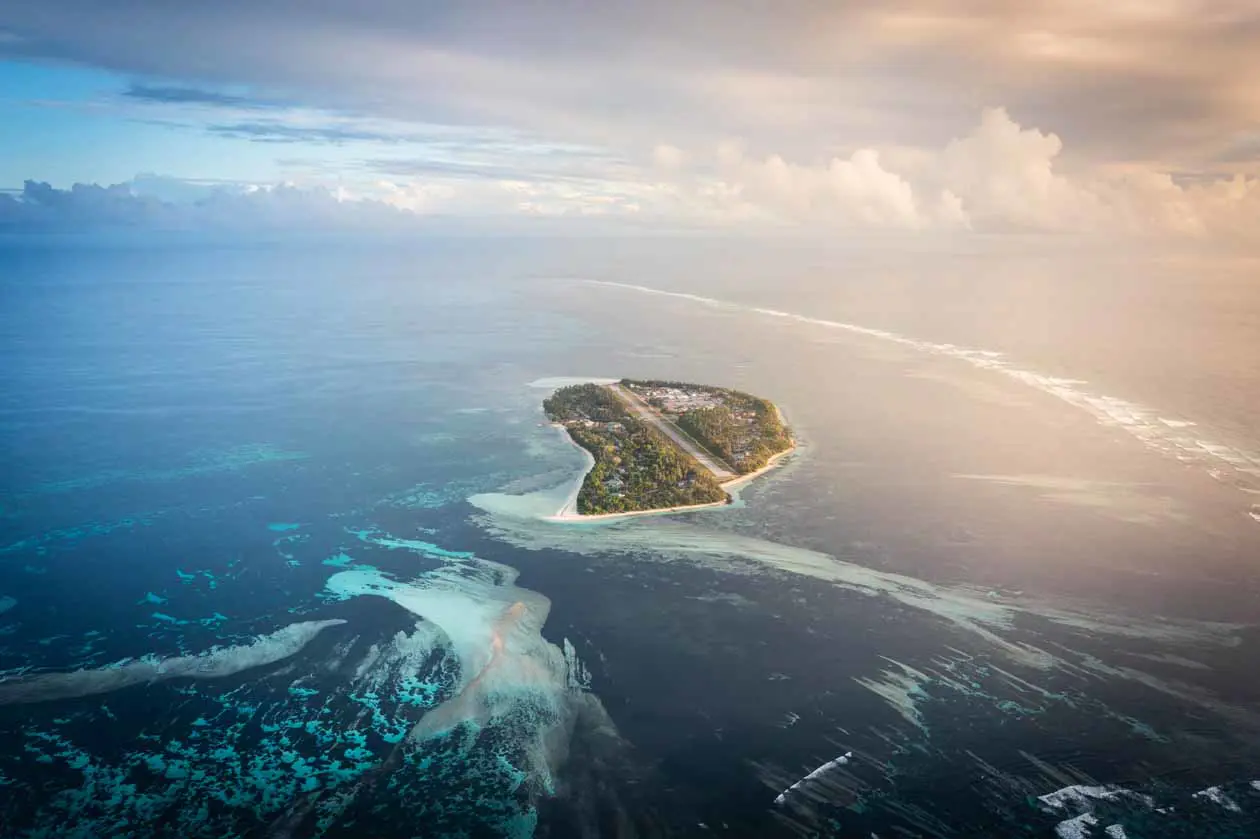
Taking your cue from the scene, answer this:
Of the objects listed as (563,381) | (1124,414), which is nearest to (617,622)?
(563,381)

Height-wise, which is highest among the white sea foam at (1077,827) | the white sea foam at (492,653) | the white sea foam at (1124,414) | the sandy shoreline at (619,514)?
the white sea foam at (1124,414)

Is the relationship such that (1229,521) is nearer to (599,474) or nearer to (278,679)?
(599,474)

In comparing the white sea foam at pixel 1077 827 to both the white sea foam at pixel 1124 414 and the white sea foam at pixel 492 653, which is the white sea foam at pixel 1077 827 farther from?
the white sea foam at pixel 1124 414

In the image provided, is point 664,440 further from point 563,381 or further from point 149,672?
point 149,672

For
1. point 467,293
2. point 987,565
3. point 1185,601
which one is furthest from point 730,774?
point 467,293

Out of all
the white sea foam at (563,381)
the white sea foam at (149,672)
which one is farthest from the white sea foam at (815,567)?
the white sea foam at (563,381)
